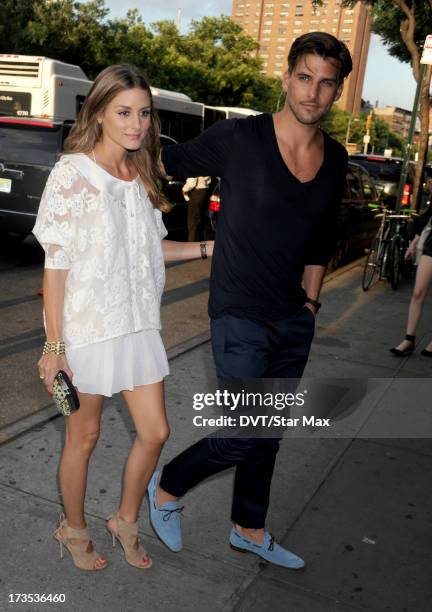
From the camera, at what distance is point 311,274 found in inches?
119

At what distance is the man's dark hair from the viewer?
2660 millimetres

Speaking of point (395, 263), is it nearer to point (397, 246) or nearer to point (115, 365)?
point (397, 246)

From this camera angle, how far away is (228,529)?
328 centimetres

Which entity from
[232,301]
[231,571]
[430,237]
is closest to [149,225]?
[232,301]

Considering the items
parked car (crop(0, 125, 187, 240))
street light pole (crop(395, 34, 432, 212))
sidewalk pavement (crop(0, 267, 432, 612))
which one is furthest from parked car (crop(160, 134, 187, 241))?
sidewalk pavement (crop(0, 267, 432, 612))

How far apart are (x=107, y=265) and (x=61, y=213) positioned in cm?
24

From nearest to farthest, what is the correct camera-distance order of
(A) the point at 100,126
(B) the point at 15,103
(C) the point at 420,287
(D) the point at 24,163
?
1. (A) the point at 100,126
2. (C) the point at 420,287
3. (D) the point at 24,163
4. (B) the point at 15,103

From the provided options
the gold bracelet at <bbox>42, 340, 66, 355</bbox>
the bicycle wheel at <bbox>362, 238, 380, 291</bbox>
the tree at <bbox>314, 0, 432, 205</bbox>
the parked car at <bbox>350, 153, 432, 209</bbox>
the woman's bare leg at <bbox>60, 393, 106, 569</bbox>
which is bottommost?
the bicycle wheel at <bbox>362, 238, 380, 291</bbox>

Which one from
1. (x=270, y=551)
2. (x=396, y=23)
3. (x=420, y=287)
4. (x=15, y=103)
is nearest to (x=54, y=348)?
(x=270, y=551)

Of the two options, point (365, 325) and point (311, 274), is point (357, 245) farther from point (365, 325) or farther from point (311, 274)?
point (311, 274)

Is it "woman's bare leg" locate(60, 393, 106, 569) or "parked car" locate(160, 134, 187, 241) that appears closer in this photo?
"woman's bare leg" locate(60, 393, 106, 569)

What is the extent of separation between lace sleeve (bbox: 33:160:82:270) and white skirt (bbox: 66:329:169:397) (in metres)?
0.34

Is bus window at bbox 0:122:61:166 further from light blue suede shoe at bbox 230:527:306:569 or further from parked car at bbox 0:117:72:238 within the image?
light blue suede shoe at bbox 230:527:306:569

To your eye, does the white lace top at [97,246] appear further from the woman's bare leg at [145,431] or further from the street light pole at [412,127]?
the street light pole at [412,127]
